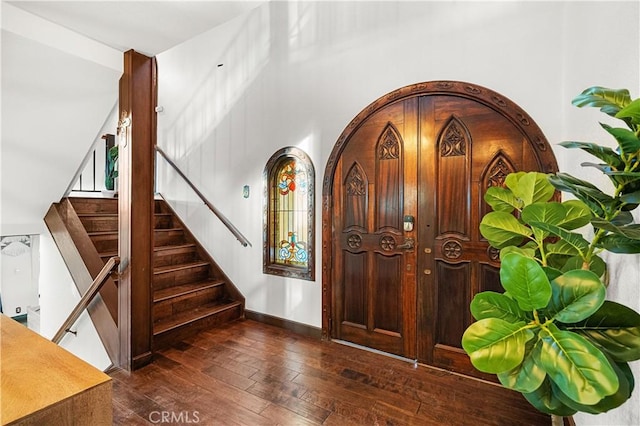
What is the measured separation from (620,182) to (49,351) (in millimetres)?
1958

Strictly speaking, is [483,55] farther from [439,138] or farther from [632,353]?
[632,353]

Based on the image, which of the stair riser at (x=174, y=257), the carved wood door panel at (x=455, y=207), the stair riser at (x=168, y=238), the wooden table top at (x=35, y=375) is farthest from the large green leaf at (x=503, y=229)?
the stair riser at (x=168, y=238)

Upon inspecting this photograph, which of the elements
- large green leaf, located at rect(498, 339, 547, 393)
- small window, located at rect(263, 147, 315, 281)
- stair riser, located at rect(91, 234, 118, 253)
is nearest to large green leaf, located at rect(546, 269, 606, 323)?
large green leaf, located at rect(498, 339, 547, 393)

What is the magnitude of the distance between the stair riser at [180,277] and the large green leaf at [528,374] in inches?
144

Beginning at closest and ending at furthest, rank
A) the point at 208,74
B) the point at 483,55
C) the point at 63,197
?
the point at 483,55, the point at 63,197, the point at 208,74

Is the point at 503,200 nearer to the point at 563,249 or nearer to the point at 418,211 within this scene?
the point at 563,249

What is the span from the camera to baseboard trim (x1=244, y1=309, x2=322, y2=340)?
3254 millimetres

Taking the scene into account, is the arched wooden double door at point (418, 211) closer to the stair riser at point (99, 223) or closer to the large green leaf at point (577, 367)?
the large green leaf at point (577, 367)

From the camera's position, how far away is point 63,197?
3.55m

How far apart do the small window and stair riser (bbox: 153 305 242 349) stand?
0.72 m

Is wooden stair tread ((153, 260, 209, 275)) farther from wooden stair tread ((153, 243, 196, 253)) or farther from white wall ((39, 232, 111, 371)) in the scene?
white wall ((39, 232, 111, 371))

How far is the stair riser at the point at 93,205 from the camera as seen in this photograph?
3.68 metres

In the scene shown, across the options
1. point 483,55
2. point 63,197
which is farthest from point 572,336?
point 63,197

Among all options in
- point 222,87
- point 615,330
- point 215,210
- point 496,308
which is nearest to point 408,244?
point 496,308
